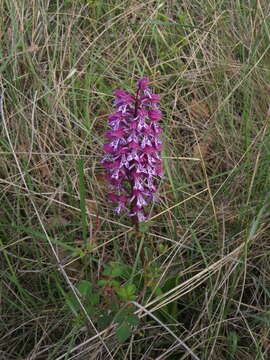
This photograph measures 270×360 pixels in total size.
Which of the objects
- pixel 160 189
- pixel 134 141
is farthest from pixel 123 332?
pixel 160 189

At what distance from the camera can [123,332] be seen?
66.7 inches

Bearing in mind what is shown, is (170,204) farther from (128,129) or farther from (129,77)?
(129,77)

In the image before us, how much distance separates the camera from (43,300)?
6.61 ft

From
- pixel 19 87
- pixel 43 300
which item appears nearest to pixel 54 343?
pixel 43 300

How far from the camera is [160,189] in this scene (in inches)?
96.3

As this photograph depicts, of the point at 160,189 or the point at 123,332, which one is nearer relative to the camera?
the point at 123,332

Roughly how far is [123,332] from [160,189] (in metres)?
0.88

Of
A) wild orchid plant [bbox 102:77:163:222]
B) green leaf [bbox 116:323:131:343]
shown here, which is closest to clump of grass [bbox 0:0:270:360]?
green leaf [bbox 116:323:131:343]

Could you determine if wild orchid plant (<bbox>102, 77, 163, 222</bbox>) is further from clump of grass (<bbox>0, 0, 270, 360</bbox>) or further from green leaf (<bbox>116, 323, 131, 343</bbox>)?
green leaf (<bbox>116, 323, 131, 343</bbox>)

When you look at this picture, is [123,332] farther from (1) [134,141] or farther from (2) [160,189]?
(2) [160,189]

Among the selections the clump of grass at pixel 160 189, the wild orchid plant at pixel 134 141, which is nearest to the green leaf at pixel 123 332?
the clump of grass at pixel 160 189

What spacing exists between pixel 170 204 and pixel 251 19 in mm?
1117

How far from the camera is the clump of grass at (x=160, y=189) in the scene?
192 centimetres

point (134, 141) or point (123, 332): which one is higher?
point (134, 141)
